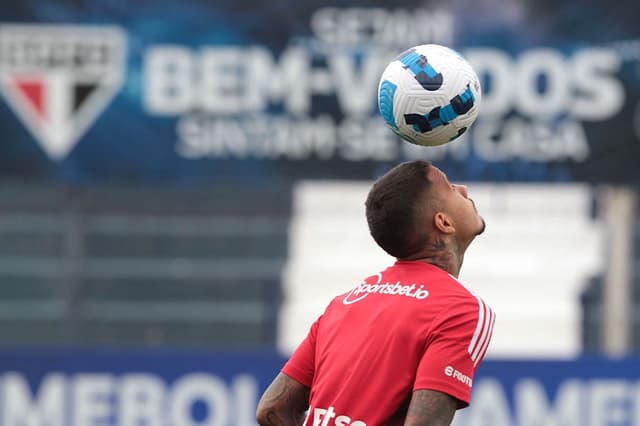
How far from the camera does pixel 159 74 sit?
11016 millimetres

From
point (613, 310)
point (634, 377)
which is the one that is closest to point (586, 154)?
point (613, 310)

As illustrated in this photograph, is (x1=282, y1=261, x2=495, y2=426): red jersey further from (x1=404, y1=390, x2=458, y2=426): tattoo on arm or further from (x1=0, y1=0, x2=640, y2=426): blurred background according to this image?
(x1=0, y1=0, x2=640, y2=426): blurred background

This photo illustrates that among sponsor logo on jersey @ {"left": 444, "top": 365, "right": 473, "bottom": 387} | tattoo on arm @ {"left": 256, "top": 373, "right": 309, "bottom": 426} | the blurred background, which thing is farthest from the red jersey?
the blurred background

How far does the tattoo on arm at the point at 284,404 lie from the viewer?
4367 mm

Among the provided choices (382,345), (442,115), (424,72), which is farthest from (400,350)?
(424,72)

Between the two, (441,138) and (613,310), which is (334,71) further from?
(441,138)

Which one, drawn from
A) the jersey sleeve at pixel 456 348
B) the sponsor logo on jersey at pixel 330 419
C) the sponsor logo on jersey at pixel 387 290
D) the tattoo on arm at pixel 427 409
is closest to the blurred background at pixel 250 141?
the sponsor logo on jersey at pixel 387 290

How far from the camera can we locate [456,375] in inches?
152

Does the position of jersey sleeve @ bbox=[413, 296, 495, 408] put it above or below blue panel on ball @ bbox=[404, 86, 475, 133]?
below

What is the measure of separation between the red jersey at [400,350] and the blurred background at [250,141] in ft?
22.3

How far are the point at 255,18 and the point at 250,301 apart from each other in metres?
2.29

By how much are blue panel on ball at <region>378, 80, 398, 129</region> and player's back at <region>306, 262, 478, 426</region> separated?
28.9 inches

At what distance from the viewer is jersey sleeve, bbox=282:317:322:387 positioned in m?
4.34

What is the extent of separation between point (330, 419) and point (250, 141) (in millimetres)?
7041
